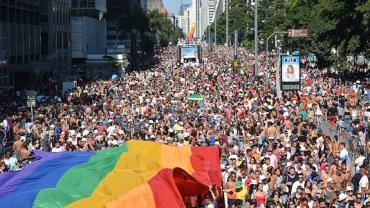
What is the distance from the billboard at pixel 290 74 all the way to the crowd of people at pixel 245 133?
0.84 metres

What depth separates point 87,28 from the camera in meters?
101

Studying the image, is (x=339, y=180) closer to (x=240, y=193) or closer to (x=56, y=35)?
(x=240, y=193)

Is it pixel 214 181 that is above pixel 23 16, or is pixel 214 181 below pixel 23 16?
below

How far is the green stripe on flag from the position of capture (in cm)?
1140

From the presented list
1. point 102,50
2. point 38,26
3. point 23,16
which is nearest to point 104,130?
point 23,16

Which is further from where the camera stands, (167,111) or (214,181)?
(167,111)

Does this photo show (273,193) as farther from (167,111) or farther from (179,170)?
(167,111)

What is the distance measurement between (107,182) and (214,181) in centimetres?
286

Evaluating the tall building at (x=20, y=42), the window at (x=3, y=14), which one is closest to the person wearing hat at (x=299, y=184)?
the tall building at (x=20, y=42)

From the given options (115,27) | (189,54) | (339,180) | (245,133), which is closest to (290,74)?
(245,133)

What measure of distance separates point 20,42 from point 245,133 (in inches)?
1566

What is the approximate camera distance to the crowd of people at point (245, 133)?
15.9 meters

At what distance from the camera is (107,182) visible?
1220 cm

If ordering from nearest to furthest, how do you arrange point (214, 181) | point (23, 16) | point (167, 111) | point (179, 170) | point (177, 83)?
point (179, 170) → point (214, 181) → point (167, 111) → point (177, 83) → point (23, 16)
